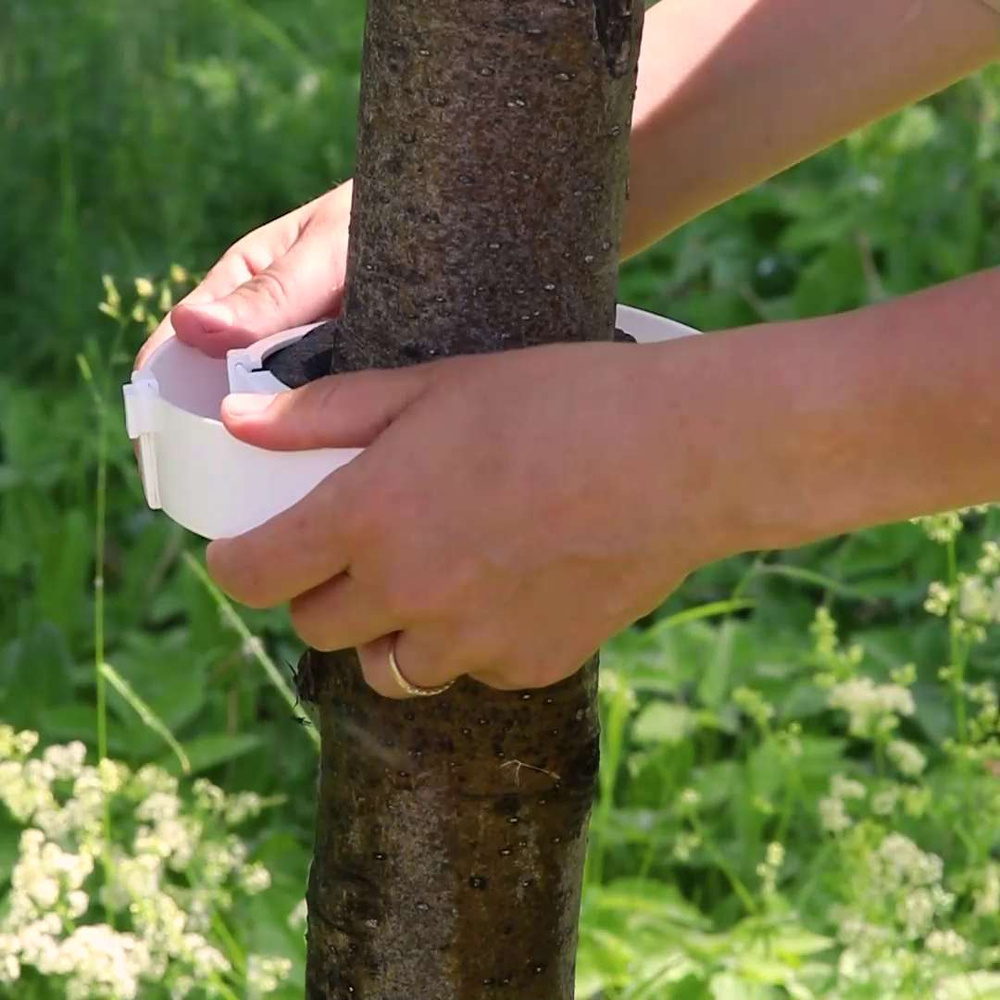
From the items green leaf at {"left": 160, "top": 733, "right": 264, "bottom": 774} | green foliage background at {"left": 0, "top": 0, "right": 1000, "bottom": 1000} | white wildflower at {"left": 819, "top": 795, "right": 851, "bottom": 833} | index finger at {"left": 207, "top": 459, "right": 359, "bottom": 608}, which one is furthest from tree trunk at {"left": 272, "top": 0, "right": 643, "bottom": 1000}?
green leaf at {"left": 160, "top": 733, "right": 264, "bottom": 774}

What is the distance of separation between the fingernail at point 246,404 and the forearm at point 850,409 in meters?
0.23

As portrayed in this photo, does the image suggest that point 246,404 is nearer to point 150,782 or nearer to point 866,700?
point 150,782

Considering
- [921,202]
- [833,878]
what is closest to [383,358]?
[833,878]

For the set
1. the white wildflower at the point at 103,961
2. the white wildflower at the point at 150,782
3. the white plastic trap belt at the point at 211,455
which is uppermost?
the white plastic trap belt at the point at 211,455

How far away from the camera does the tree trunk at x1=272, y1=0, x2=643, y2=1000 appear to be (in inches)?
43.4

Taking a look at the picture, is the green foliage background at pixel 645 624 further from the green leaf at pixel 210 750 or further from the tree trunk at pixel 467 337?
the tree trunk at pixel 467 337

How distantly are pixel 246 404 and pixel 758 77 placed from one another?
1.79 feet

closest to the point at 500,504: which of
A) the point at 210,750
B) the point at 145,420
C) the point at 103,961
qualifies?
the point at 145,420

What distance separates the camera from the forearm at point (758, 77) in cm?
139

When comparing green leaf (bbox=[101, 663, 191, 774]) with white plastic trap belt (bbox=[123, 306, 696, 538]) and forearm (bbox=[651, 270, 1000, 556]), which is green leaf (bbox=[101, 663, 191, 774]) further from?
forearm (bbox=[651, 270, 1000, 556])

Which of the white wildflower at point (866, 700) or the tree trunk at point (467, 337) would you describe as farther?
the white wildflower at point (866, 700)

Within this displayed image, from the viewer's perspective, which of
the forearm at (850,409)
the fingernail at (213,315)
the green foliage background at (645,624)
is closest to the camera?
the forearm at (850,409)

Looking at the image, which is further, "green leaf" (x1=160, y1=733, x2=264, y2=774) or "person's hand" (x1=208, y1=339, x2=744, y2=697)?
"green leaf" (x1=160, y1=733, x2=264, y2=774)

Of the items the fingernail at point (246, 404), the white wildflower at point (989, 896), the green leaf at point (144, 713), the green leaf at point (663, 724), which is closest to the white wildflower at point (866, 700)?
the white wildflower at point (989, 896)
